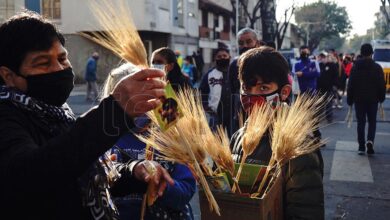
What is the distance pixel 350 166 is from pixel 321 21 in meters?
63.6

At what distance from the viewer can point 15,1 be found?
16031 millimetres

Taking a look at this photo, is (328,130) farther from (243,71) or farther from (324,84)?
(243,71)

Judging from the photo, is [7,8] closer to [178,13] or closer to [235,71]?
[178,13]

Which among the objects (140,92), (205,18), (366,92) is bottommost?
(366,92)

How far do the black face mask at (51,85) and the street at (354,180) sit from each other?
2177 millimetres

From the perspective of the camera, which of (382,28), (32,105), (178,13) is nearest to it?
(32,105)

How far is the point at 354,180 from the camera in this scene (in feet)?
20.2

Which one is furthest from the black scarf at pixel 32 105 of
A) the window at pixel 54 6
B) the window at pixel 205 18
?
the window at pixel 205 18

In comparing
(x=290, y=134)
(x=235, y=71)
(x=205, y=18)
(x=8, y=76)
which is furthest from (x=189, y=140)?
(x=205, y=18)

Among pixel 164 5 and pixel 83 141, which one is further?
pixel 164 5

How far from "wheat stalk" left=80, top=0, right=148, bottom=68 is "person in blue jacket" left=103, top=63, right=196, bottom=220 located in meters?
0.76

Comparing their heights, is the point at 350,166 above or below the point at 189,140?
below

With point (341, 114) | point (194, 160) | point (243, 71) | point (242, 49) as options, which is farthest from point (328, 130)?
point (194, 160)

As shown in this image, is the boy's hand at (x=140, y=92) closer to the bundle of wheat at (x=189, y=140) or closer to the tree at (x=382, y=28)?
the bundle of wheat at (x=189, y=140)
